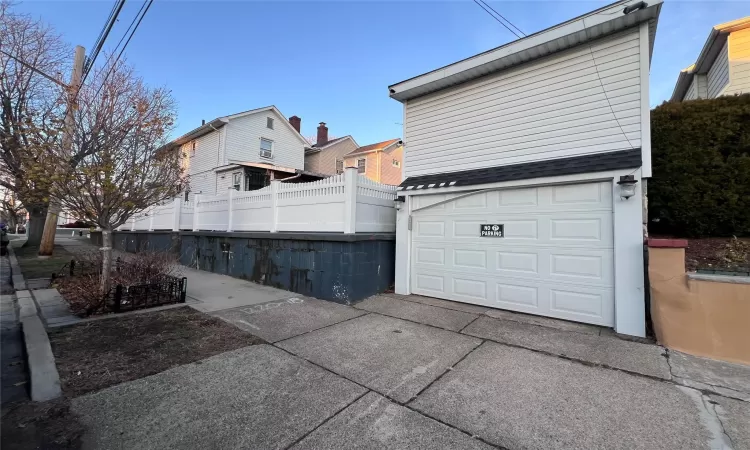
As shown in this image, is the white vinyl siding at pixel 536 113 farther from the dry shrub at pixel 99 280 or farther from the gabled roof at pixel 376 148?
the gabled roof at pixel 376 148

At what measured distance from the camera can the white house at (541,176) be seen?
4.79m

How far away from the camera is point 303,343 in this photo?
4324 millimetres

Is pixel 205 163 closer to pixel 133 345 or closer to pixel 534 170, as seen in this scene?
pixel 133 345

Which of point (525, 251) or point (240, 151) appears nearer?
point (525, 251)

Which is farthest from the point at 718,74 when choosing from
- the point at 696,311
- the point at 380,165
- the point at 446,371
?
the point at 380,165

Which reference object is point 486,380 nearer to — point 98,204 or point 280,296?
point 280,296

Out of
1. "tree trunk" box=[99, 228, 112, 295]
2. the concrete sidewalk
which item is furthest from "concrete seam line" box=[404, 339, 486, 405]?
"tree trunk" box=[99, 228, 112, 295]

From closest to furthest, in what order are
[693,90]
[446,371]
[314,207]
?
[446,371] < [314,207] < [693,90]

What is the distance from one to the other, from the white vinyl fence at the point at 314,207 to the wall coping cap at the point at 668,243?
4.66 meters

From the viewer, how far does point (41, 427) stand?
244 centimetres

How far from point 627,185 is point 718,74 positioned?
8926 millimetres

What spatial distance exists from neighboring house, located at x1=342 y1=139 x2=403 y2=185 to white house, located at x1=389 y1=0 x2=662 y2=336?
15814mm

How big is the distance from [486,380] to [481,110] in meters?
5.13

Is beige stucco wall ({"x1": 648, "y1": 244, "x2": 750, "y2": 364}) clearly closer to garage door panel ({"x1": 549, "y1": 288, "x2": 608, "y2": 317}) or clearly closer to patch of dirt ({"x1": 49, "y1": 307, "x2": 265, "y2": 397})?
garage door panel ({"x1": 549, "y1": 288, "x2": 608, "y2": 317})
